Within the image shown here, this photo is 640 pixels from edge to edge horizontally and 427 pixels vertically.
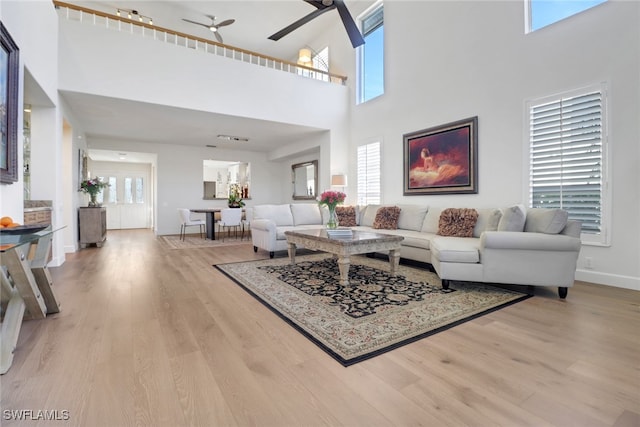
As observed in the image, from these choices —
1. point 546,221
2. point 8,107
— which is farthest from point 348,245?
point 8,107

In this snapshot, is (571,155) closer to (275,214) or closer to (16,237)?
(275,214)

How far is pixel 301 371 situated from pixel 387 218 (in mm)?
3821

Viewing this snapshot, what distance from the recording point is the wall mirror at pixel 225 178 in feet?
32.1

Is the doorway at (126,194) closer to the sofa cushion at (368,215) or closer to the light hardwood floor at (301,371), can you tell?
the sofa cushion at (368,215)

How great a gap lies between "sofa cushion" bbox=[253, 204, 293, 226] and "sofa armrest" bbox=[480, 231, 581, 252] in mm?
3528

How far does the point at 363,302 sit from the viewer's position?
2764 mm

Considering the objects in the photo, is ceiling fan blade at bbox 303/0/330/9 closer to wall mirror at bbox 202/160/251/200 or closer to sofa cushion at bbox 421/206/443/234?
sofa cushion at bbox 421/206/443/234

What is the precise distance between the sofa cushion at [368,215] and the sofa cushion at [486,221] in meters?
1.82

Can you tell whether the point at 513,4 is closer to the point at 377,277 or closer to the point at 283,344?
the point at 377,277

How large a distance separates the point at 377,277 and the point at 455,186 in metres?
2.19

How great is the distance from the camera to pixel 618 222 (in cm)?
319

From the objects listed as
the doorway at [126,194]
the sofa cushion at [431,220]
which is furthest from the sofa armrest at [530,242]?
the doorway at [126,194]

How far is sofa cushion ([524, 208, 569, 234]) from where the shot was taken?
298 centimetres

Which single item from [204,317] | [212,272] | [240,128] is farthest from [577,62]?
[240,128]
